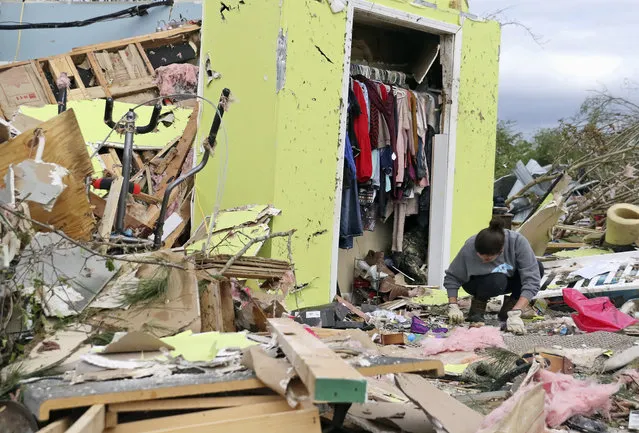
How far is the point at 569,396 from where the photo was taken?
3977 millimetres

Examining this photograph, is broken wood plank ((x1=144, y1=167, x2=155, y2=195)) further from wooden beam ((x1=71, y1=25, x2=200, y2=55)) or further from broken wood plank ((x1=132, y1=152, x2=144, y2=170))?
wooden beam ((x1=71, y1=25, x2=200, y2=55))

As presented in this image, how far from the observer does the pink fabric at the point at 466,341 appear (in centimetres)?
557

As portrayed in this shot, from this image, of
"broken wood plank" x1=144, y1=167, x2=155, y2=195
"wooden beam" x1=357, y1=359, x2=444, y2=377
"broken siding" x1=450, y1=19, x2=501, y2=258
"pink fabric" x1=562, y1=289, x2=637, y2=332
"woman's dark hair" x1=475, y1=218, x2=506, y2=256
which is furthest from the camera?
"broken wood plank" x1=144, y1=167, x2=155, y2=195

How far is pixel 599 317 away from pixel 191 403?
416cm

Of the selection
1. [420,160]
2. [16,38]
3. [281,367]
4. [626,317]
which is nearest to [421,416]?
[281,367]

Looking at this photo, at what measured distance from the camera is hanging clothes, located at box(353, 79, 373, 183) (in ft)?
25.3

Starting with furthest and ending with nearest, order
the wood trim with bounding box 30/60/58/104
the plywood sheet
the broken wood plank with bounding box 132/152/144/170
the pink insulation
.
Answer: the pink insulation, the wood trim with bounding box 30/60/58/104, the broken wood plank with bounding box 132/152/144/170, the plywood sheet

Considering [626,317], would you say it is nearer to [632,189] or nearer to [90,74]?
[632,189]

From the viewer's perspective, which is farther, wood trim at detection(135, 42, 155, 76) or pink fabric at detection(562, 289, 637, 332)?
wood trim at detection(135, 42, 155, 76)

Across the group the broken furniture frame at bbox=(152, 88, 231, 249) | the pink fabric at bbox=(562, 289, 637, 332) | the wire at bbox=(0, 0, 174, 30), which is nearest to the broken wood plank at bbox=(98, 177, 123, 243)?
the broken furniture frame at bbox=(152, 88, 231, 249)

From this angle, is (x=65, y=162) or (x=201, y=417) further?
(x=65, y=162)

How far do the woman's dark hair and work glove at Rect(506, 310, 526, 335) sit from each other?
51 cm

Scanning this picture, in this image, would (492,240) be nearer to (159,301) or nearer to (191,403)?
(159,301)

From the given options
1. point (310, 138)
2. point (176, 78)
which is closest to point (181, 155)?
point (310, 138)
